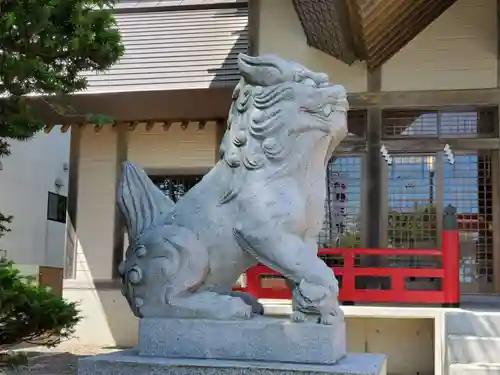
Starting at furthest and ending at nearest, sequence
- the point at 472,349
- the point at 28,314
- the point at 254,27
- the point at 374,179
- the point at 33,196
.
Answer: the point at 33,196 < the point at 254,27 < the point at 374,179 < the point at 472,349 < the point at 28,314

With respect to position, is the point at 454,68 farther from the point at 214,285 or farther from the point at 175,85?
the point at 214,285

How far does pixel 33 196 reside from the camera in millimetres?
14039

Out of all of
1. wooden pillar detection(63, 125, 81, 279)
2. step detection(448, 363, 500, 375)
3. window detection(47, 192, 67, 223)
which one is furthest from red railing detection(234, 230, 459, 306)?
window detection(47, 192, 67, 223)

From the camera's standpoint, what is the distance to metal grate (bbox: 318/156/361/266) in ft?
24.1

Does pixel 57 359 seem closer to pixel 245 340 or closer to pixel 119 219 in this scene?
pixel 119 219

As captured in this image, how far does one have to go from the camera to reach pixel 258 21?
7.77m

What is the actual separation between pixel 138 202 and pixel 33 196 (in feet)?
39.8

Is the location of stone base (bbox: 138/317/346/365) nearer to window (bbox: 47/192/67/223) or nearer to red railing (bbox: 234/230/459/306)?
red railing (bbox: 234/230/459/306)

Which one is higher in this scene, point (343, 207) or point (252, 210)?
point (343, 207)

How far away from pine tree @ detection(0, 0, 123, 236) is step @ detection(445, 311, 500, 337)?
3771mm

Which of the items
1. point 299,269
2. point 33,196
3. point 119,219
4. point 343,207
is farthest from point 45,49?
point 33,196

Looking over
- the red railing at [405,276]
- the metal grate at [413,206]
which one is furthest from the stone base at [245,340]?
the metal grate at [413,206]

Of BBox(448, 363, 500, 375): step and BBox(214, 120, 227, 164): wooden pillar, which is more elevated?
BBox(214, 120, 227, 164): wooden pillar

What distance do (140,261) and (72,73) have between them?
2.16 metres
